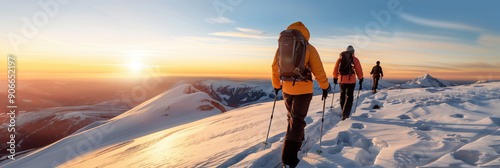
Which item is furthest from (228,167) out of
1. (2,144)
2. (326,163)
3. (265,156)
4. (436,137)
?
(2,144)

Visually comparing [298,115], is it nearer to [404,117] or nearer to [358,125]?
[358,125]

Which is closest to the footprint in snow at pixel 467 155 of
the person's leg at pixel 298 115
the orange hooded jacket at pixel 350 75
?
the person's leg at pixel 298 115

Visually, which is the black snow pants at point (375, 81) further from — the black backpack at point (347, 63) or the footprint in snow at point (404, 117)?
the black backpack at point (347, 63)

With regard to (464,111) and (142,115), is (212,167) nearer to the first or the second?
(464,111)

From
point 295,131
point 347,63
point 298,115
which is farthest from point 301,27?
point 347,63

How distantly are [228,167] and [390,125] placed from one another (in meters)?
5.21

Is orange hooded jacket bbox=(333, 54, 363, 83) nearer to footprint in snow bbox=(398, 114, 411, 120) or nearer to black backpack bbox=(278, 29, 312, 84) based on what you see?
footprint in snow bbox=(398, 114, 411, 120)

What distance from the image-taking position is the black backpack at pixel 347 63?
24.9 feet

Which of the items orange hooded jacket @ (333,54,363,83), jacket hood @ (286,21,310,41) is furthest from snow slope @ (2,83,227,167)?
jacket hood @ (286,21,310,41)

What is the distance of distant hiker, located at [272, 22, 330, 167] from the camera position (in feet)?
12.1

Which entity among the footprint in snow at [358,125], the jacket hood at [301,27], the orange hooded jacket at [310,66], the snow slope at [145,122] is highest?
the jacket hood at [301,27]

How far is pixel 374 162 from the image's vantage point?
143 inches

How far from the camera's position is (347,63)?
25.1ft

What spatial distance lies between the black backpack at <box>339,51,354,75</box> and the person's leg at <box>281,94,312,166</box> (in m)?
4.55
